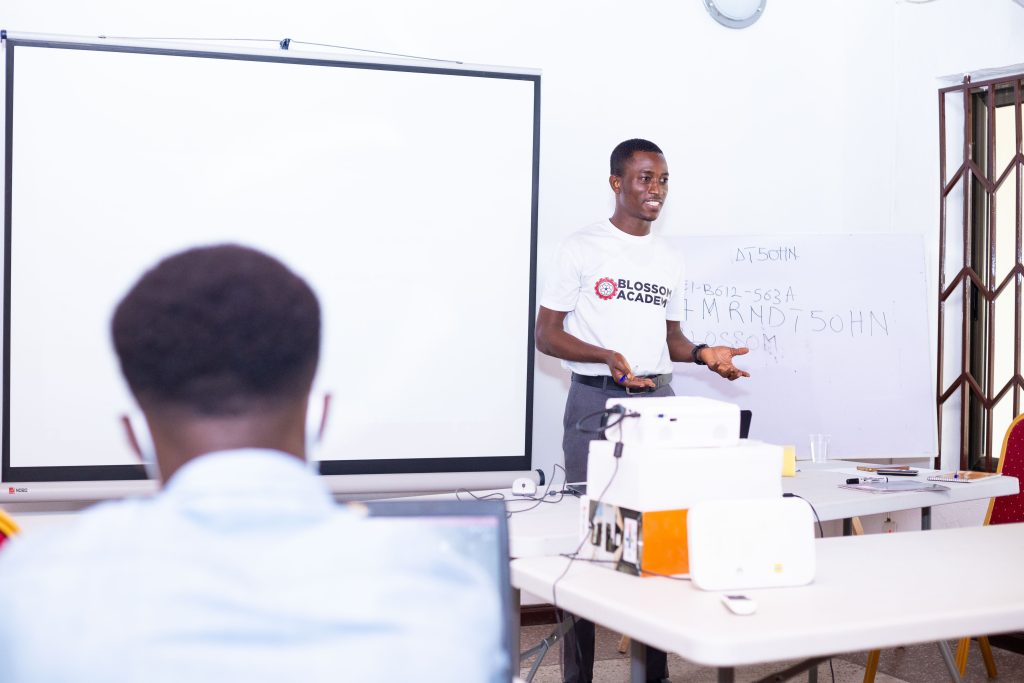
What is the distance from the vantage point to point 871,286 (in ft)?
12.8

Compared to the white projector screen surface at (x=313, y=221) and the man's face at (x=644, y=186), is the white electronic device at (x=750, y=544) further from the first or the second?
the man's face at (x=644, y=186)

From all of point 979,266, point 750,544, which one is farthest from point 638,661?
point 979,266

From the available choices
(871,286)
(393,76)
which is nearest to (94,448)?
(393,76)

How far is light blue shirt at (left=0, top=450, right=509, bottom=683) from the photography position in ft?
2.28

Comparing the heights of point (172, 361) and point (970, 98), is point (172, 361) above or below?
below

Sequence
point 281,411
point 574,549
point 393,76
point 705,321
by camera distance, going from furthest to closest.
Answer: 1. point 705,321
2. point 393,76
3. point 574,549
4. point 281,411

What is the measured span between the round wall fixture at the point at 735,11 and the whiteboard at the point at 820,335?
3.02ft

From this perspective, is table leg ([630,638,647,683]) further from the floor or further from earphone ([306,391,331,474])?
the floor

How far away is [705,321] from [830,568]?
6.93 feet

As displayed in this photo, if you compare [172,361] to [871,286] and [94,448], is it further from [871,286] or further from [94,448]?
[871,286]

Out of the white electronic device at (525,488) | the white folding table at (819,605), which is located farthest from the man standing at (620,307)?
the white folding table at (819,605)

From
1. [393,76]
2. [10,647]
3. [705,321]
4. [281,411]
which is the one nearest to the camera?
[10,647]

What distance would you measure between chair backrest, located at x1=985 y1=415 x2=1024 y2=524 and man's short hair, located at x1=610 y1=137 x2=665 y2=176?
4.71ft

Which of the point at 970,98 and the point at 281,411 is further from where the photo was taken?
the point at 970,98
